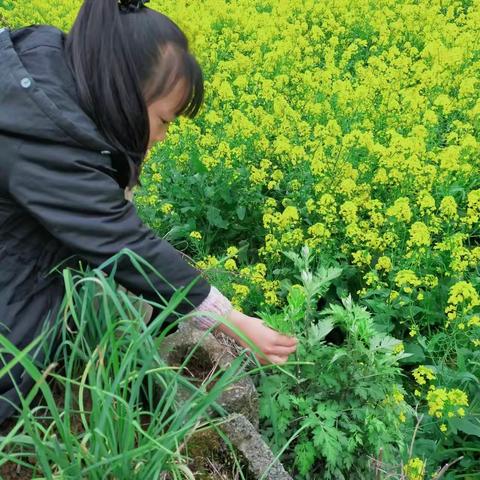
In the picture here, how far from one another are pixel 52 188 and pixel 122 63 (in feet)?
1.12

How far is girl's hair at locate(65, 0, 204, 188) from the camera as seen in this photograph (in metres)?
1.50

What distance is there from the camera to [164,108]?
165 cm

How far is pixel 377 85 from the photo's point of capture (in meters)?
3.90

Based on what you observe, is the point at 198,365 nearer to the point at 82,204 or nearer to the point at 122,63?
the point at 82,204

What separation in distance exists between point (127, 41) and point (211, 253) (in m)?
1.81

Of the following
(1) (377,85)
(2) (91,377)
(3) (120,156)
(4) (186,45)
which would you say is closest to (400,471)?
(2) (91,377)

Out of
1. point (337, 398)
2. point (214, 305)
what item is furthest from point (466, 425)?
point (214, 305)

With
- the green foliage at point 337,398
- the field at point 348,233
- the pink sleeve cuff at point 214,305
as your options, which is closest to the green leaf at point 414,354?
the field at point 348,233

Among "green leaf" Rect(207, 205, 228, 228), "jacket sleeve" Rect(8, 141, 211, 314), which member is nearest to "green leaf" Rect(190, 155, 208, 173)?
"green leaf" Rect(207, 205, 228, 228)

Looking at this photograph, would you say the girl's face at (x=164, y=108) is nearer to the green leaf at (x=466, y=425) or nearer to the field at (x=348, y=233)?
the field at (x=348, y=233)

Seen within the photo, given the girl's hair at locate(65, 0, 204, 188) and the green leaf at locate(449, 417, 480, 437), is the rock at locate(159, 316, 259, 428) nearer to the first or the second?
the girl's hair at locate(65, 0, 204, 188)

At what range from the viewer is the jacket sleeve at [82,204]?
4.71 ft

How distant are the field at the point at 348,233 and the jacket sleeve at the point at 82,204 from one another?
0.96 feet

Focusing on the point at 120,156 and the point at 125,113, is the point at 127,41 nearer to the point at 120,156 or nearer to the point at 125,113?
the point at 125,113
